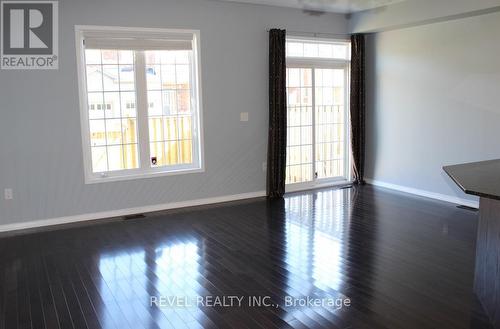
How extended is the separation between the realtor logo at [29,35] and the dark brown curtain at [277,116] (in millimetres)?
2761

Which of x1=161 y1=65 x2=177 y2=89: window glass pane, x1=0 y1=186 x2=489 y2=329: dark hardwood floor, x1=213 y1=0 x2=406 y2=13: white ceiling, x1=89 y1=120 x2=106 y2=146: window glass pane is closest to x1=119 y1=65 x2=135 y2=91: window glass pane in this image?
x1=161 y1=65 x2=177 y2=89: window glass pane

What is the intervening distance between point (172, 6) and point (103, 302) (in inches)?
147

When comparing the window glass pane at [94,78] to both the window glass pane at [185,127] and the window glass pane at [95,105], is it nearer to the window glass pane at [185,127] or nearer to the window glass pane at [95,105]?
the window glass pane at [95,105]

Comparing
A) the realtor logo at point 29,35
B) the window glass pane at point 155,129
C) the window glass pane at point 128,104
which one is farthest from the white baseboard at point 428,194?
the realtor logo at point 29,35

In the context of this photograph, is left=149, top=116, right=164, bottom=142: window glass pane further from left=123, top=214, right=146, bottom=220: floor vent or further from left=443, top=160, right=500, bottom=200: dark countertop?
left=443, top=160, right=500, bottom=200: dark countertop

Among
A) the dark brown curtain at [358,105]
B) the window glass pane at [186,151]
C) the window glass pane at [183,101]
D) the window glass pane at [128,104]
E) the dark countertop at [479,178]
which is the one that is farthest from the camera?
the dark brown curtain at [358,105]

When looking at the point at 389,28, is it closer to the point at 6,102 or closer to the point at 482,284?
the point at 482,284

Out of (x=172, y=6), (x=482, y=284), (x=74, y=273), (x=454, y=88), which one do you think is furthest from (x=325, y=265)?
(x=172, y=6)

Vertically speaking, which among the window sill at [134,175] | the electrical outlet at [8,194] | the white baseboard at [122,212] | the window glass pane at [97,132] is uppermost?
the window glass pane at [97,132]

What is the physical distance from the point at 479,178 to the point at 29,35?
466 cm

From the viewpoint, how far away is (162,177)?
5.76 meters

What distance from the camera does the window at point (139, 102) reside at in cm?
530

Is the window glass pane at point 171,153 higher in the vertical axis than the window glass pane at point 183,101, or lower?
lower

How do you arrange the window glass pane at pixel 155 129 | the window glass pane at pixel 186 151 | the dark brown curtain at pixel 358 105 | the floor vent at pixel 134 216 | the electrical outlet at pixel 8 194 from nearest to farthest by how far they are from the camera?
the electrical outlet at pixel 8 194 → the floor vent at pixel 134 216 → the window glass pane at pixel 155 129 → the window glass pane at pixel 186 151 → the dark brown curtain at pixel 358 105
